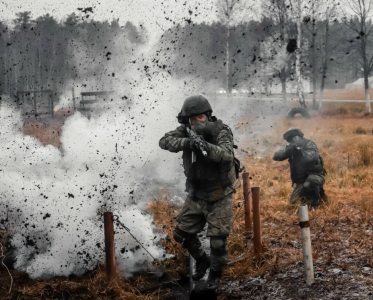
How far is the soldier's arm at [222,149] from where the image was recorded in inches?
156

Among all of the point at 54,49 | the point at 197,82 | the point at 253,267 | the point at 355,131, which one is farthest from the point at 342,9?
the point at 253,267

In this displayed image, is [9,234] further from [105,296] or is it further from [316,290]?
[316,290]

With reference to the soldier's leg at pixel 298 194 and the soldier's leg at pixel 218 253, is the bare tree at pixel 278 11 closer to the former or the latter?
the soldier's leg at pixel 298 194

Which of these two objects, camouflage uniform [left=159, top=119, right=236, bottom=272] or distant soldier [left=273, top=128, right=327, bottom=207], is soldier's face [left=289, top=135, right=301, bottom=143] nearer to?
distant soldier [left=273, top=128, right=327, bottom=207]

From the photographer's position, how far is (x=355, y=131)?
15164 mm

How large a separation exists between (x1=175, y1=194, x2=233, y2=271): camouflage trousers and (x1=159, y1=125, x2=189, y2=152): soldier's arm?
56cm

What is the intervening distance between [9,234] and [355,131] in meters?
12.3

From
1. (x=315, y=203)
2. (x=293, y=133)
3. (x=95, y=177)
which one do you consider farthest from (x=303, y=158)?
(x=95, y=177)

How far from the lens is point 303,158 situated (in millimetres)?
7074

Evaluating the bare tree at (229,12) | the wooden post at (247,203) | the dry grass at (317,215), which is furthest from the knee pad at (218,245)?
the bare tree at (229,12)

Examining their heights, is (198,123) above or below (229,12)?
below

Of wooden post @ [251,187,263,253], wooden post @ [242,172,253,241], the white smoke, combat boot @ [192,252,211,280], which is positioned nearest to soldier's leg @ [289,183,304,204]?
wooden post @ [242,172,253,241]

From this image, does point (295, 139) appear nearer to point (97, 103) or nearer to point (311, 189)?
point (311, 189)

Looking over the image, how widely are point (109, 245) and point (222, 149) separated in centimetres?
130
